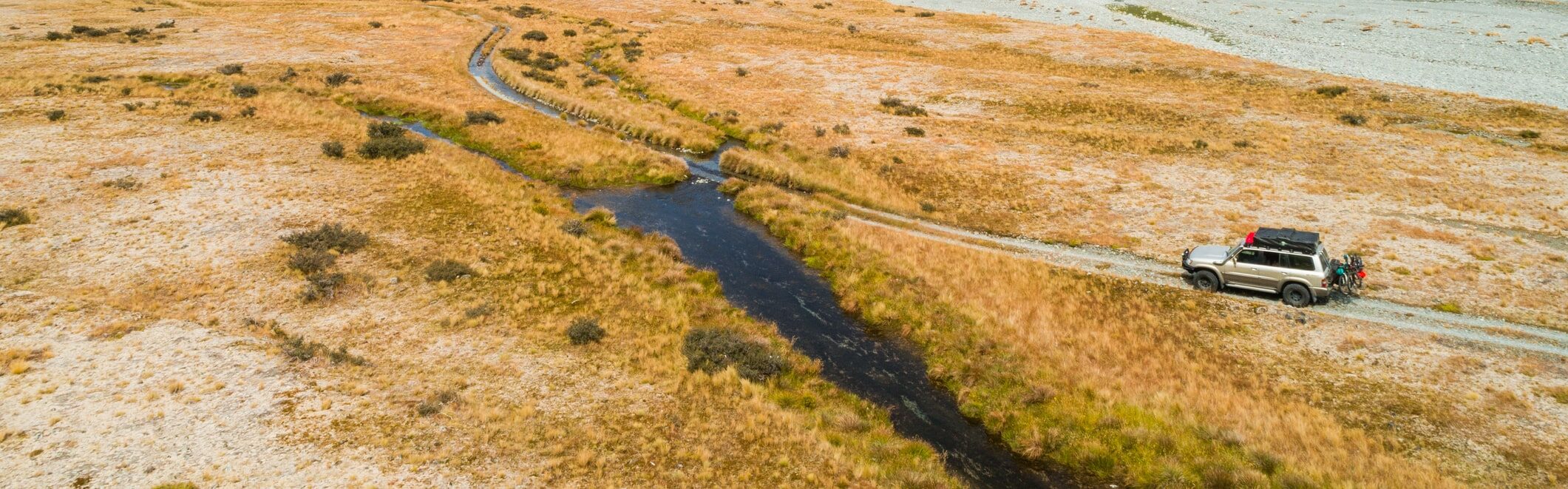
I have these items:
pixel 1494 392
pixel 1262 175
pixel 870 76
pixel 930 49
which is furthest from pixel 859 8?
pixel 1494 392

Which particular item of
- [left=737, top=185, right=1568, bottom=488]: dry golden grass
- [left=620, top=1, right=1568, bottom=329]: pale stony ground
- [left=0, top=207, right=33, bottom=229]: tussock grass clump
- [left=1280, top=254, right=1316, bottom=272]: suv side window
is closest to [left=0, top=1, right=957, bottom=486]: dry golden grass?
[left=0, top=207, right=33, bottom=229]: tussock grass clump

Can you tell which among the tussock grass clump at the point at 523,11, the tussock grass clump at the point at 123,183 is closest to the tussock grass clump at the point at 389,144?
the tussock grass clump at the point at 123,183

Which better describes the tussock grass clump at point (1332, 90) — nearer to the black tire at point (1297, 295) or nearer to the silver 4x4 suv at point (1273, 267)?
the silver 4x4 suv at point (1273, 267)

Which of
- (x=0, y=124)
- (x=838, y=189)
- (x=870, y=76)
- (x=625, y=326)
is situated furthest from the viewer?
(x=870, y=76)

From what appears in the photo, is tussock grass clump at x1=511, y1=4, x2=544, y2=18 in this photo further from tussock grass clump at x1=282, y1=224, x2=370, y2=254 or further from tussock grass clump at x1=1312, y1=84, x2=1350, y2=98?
tussock grass clump at x1=1312, y1=84, x2=1350, y2=98

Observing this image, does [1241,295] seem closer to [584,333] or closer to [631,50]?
[584,333]

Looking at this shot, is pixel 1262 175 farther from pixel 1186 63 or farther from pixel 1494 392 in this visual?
pixel 1186 63
